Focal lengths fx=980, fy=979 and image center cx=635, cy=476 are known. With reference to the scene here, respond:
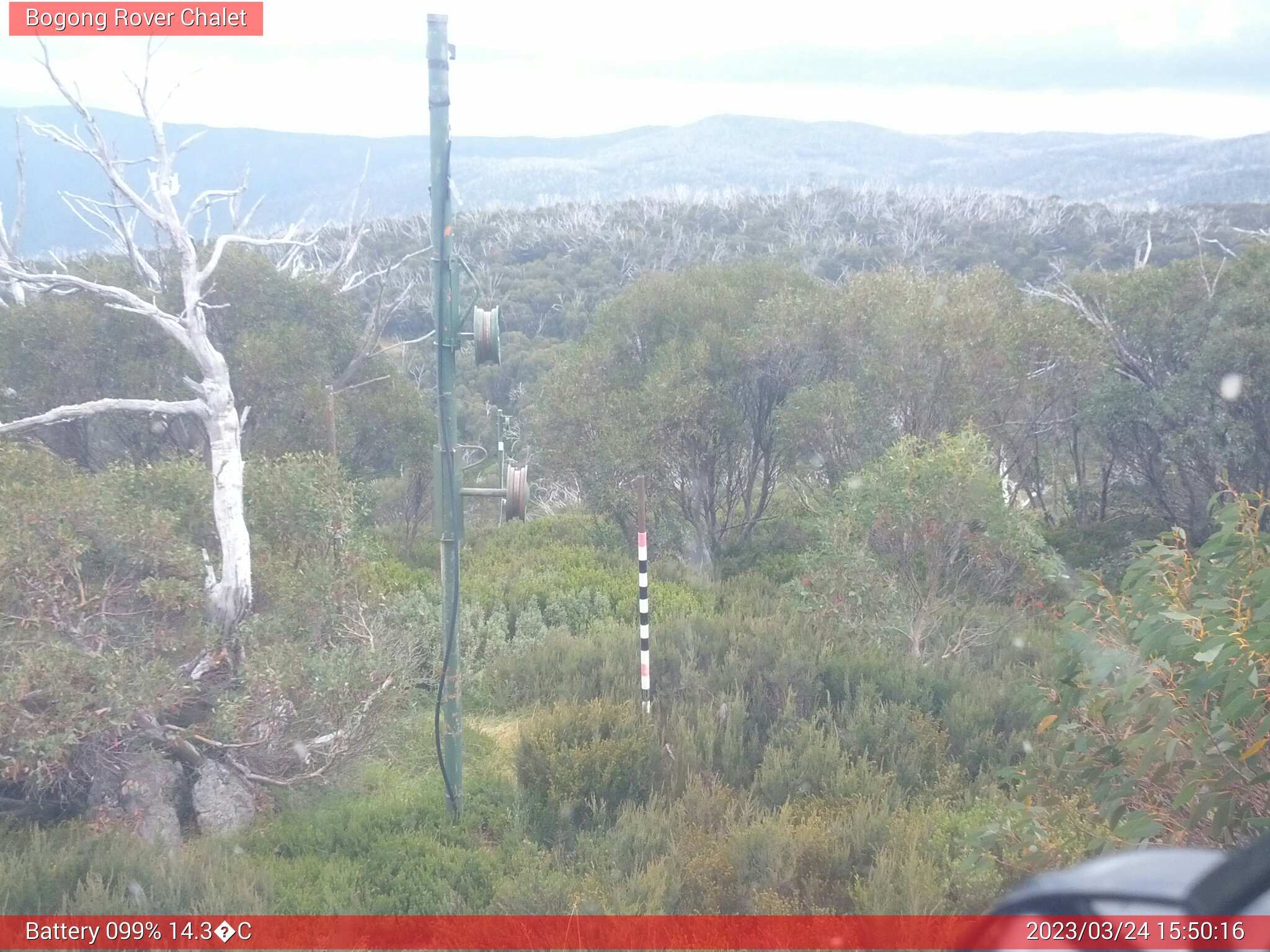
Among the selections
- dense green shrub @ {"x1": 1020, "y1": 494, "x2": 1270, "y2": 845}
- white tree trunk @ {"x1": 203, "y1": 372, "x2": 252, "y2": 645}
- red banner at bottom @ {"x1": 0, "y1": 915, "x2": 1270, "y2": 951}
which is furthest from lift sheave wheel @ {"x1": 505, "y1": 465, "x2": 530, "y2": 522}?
dense green shrub @ {"x1": 1020, "y1": 494, "x2": 1270, "y2": 845}

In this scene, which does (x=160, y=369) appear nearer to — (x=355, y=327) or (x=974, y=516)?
(x=355, y=327)

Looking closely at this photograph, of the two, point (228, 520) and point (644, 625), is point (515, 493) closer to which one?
point (644, 625)

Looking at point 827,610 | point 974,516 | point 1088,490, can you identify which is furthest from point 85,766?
point 1088,490

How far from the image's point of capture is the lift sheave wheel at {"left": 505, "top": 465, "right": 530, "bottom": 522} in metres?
5.72

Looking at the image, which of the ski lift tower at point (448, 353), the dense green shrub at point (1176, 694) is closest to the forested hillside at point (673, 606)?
the dense green shrub at point (1176, 694)

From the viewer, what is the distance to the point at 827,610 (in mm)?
10141

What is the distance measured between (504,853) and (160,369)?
11.0 m

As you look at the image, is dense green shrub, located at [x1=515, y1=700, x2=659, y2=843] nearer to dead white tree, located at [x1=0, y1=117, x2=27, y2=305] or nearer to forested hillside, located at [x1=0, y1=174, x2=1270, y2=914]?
forested hillside, located at [x1=0, y1=174, x2=1270, y2=914]

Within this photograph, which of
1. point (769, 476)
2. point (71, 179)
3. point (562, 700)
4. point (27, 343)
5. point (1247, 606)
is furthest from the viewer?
point (71, 179)

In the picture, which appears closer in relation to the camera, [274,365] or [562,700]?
[562,700]

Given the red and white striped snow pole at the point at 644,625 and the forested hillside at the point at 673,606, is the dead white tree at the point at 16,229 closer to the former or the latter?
the forested hillside at the point at 673,606

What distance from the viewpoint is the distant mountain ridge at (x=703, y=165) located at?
48.3 m

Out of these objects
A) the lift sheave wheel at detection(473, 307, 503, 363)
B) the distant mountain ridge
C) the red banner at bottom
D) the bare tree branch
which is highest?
the distant mountain ridge

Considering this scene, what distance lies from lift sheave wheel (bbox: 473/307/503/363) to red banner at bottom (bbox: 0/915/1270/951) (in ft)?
9.75
